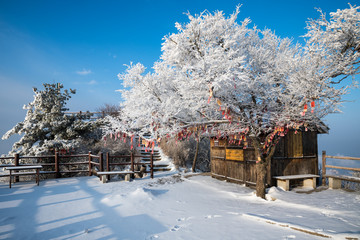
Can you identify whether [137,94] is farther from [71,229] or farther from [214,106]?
[71,229]

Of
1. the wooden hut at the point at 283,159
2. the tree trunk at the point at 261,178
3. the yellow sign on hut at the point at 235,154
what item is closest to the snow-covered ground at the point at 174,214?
the tree trunk at the point at 261,178

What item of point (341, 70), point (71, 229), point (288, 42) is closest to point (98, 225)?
point (71, 229)

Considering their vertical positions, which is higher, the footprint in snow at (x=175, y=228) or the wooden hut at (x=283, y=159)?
the wooden hut at (x=283, y=159)

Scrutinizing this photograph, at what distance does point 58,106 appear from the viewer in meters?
14.0

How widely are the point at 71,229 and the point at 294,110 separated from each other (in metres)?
6.36

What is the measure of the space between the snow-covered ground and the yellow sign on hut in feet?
7.46

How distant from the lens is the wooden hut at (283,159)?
8961 mm

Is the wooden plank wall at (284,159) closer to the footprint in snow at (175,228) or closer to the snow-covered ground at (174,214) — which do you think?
the snow-covered ground at (174,214)

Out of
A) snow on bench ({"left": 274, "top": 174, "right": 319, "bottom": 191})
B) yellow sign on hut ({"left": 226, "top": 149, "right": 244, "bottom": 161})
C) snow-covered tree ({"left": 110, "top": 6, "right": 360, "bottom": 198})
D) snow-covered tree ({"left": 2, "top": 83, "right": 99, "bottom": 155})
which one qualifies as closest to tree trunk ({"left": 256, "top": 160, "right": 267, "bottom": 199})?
snow-covered tree ({"left": 110, "top": 6, "right": 360, "bottom": 198})

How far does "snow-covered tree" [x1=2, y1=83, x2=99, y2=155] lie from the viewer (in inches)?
488

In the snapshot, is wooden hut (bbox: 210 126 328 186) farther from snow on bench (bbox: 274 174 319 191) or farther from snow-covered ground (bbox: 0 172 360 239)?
snow-covered ground (bbox: 0 172 360 239)

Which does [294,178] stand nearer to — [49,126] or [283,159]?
[283,159]

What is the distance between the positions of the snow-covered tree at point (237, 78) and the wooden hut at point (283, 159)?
194 centimetres

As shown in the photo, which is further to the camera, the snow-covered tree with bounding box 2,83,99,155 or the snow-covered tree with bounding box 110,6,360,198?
the snow-covered tree with bounding box 2,83,99,155
